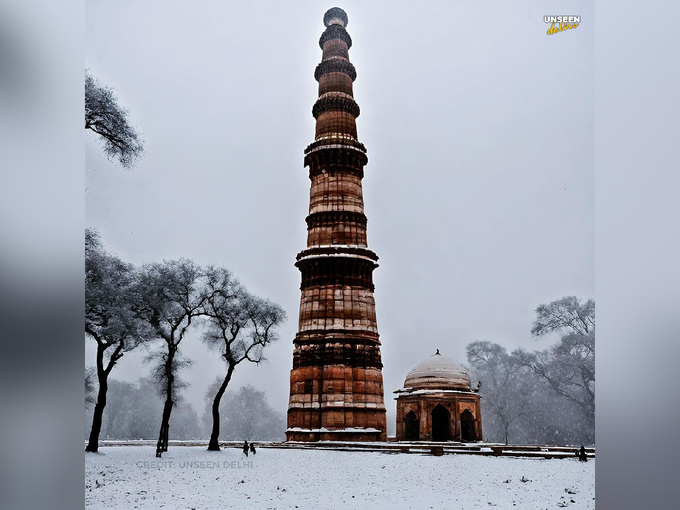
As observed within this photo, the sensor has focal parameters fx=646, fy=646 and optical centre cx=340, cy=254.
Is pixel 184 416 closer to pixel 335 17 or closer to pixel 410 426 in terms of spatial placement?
pixel 410 426

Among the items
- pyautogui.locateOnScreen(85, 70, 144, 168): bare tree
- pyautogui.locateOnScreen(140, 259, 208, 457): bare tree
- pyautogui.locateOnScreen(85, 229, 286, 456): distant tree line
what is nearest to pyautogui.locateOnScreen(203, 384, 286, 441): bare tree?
pyautogui.locateOnScreen(85, 229, 286, 456): distant tree line

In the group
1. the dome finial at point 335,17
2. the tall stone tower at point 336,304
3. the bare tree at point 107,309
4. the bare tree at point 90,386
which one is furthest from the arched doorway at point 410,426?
the dome finial at point 335,17

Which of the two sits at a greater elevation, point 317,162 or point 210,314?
point 317,162

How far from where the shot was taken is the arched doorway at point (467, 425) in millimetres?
37719

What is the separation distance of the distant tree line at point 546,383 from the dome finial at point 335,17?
2184 centimetres

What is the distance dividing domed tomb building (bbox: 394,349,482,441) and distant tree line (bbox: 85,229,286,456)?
1258 centimetres

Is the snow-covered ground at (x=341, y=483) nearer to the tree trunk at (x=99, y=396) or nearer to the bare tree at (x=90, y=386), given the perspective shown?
the tree trunk at (x=99, y=396)

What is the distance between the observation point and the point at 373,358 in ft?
122

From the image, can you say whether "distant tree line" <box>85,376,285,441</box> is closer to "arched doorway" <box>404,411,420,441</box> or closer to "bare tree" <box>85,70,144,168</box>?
"arched doorway" <box>404,411,420,441</box>
